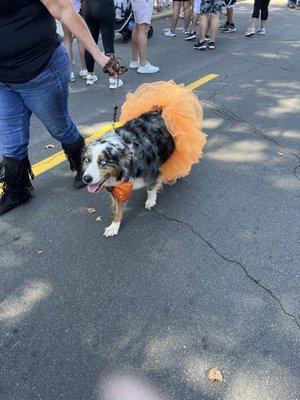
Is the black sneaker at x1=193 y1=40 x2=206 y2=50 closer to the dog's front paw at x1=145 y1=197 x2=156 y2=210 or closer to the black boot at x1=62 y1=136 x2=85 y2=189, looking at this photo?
the black boot at x1=62 y1=136 x2=85 y2=189

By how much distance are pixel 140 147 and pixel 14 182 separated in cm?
120

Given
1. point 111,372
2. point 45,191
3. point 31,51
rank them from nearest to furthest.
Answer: point 111,372
point 31,51
point 45,191

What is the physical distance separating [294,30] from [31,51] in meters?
8.57

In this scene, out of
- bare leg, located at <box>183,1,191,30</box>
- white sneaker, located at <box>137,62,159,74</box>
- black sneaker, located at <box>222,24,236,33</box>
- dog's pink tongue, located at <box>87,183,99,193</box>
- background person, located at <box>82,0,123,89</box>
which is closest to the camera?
dog's pink tongue, located at <box>87,183,99,193</box>

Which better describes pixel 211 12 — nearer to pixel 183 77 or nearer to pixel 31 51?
pixel 183 77

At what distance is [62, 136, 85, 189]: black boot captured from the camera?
3.70 m

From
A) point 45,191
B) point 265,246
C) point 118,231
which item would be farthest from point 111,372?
point 45,191

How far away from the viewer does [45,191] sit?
154 inches

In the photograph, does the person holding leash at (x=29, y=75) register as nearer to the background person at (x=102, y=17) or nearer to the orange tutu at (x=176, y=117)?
the orange tutu at (x=176, y=117)

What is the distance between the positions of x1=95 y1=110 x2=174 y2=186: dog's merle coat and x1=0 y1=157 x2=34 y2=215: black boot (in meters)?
0.97

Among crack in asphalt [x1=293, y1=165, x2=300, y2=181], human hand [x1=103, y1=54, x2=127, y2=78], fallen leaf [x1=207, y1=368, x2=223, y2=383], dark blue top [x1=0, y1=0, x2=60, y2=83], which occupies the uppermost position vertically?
dark blue top [x1=0, y1=0, x2=60, y2=83]

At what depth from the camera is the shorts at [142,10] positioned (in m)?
6.05

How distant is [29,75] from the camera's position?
113 inches

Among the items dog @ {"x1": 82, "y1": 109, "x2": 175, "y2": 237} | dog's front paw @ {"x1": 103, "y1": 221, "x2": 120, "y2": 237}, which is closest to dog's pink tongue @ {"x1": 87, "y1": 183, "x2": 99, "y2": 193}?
dog @ {"x1": 82, "y1": 109, "x2": 175, "y2": 237}
